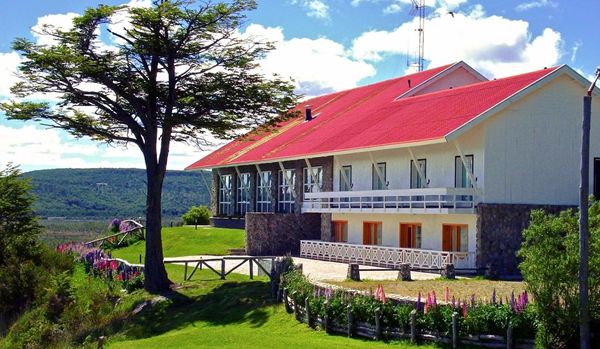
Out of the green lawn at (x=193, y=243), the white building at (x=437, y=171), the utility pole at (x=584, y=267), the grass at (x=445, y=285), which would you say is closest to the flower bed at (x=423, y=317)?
the utility pole at (x=584, y=267)

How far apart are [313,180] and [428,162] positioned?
35.2 ft

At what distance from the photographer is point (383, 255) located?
3434cm

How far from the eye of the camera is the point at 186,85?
31484mm

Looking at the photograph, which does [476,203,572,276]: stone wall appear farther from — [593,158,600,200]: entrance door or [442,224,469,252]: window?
[593,158,600,200]: entrance door

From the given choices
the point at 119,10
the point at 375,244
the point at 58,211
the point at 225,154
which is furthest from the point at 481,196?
the point at 58,211

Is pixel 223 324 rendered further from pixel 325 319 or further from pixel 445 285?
pixel 445 285

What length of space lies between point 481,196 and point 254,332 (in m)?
12.3

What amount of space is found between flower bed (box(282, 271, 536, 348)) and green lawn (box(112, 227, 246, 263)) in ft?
74.8

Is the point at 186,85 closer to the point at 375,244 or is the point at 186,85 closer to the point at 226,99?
the point at 226,99

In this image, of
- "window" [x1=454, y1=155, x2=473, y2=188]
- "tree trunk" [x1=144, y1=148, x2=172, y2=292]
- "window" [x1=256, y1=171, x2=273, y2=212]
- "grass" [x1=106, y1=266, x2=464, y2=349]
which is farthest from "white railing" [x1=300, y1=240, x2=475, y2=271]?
"tree trunk" [x1=144, y1=148, x2=172, y2=292]

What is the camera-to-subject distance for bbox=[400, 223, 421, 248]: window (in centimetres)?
3472

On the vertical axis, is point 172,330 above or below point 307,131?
below

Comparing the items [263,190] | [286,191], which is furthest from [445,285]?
[263,190]

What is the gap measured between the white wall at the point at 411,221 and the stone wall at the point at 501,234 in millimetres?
576
